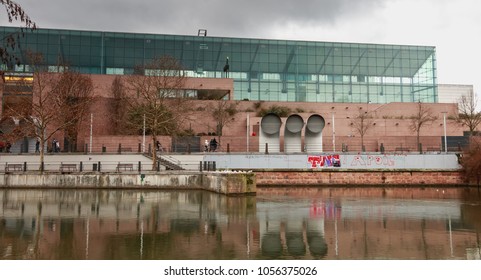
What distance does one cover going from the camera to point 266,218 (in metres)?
16.6

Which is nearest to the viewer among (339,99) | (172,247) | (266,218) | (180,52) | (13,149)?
(172,247)

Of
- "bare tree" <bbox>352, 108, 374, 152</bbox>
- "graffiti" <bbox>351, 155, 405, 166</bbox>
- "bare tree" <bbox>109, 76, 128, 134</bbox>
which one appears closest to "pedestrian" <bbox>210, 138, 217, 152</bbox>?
"bare tree" <bbox>109, 76, 128, 134</bbox>

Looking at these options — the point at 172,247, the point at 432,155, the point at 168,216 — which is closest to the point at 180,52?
the point at 432,155

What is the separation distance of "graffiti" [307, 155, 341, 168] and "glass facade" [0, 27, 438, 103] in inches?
1471

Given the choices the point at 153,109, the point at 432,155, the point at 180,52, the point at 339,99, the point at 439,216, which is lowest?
the point at 439,216

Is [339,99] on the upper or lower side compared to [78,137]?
→ upper

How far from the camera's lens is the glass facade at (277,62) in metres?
74.9

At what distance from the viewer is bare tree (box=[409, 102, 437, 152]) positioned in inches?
2256

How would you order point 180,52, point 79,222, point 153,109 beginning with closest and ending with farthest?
point 79,222, point 153,109, point 180,52

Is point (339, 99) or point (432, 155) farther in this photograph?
point (339, 99)

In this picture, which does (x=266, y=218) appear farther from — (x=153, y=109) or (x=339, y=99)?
(x=339, y=99)

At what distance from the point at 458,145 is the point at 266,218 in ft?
129

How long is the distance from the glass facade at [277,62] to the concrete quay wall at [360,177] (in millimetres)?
39042

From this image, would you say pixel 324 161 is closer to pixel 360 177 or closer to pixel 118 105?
pixel 360 177
